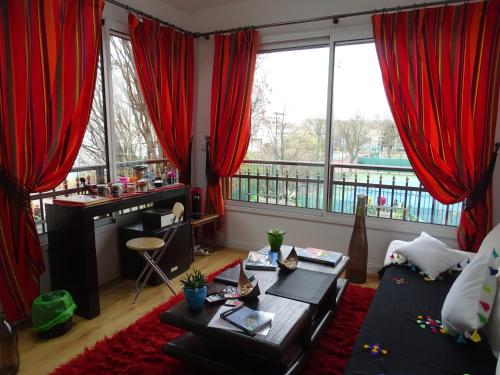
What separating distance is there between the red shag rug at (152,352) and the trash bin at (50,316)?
0.31 meters

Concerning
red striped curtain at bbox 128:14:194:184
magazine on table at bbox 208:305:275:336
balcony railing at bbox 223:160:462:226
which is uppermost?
red striped curtain at bbox 128:14:194:184

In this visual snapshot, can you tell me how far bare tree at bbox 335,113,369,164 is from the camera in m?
3.25

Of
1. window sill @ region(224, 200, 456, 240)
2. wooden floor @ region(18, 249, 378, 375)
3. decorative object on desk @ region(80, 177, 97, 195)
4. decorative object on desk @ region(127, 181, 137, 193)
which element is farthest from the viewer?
window sill @ region(224, 200, 456, 240)

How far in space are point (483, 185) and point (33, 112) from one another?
3.31 metres

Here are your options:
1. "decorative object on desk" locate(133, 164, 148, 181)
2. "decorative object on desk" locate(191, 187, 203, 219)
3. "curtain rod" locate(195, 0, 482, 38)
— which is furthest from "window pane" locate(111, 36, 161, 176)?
"curtain rod" locate(195, 0, 482, 38)

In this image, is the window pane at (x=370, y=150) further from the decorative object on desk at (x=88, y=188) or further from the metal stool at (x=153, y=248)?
the decorative object on desk at (x=88, y=188)

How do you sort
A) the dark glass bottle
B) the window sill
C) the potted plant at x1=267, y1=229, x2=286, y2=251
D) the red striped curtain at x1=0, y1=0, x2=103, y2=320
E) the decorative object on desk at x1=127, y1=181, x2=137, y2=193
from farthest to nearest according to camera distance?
the window sill
the decorative object on desk at x1=127, y1=181, x2=137, y2=193
the potted plant at x1=267, y1=229, x2=286, y2=251
the red striped curtain at x1=0, y1=0, x2=103, y2=320
the dark glass bottle

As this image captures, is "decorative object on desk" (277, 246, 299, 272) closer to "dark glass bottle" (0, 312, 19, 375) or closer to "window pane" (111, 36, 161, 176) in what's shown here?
"dark glass bottle" (0, 312, 19, 375)

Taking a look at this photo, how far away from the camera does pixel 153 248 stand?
2.60 metres

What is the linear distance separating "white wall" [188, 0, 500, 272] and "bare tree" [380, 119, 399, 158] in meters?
0.68

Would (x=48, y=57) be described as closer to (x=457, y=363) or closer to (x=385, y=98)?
(x=385, y=98)

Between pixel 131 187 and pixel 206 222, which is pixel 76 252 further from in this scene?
pixel 206 222

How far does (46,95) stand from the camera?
7.73 feet

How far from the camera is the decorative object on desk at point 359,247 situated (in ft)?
9.91
